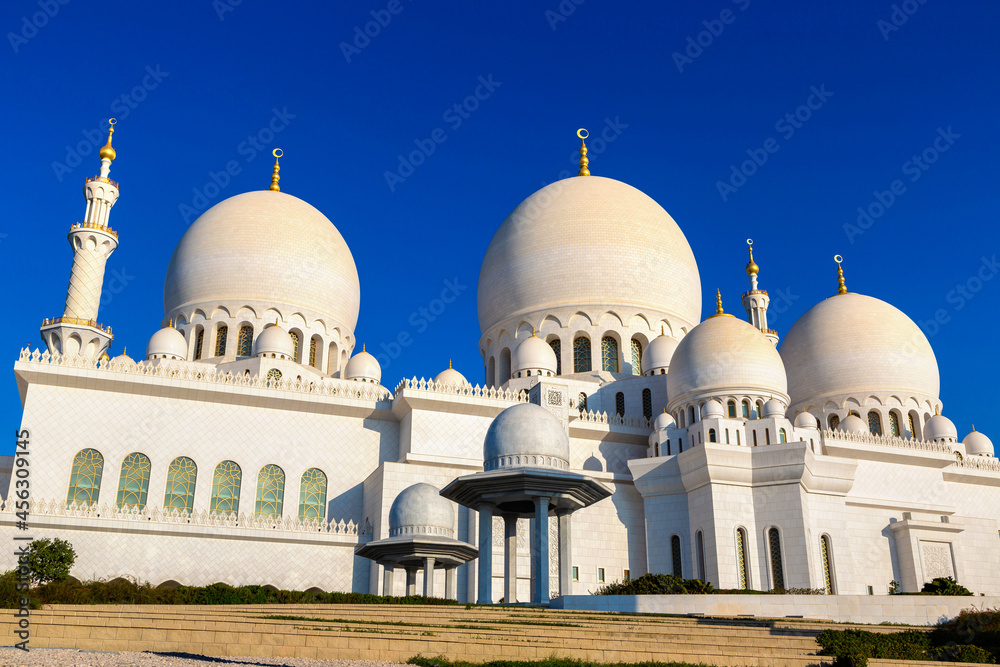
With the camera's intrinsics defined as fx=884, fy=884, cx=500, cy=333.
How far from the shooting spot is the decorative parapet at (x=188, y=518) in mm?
20484

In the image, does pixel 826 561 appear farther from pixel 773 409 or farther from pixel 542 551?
pixel 542 551

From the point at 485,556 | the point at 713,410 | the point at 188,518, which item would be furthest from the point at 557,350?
the point at 485,556

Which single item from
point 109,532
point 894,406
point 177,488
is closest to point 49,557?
point 109,532

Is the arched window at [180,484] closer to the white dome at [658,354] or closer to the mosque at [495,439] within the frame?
the mosque at [495,439]

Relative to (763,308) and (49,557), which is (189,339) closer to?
(49,557)

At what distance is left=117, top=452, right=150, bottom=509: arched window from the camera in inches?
867

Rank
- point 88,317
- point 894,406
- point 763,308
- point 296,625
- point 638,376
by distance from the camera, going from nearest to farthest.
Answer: point 296,625, point 88,317, point 638,376, point 894,406, point 763,308

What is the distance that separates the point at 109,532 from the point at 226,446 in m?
3.67

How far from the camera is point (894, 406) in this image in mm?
31875

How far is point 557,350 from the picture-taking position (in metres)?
29.8

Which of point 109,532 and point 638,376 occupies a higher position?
point 638,376

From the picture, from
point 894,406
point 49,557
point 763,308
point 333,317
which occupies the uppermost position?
point 763,308

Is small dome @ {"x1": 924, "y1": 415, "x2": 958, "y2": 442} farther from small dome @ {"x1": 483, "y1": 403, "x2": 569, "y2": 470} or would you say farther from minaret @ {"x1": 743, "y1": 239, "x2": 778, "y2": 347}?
small dome @ {"x1": 483, "y1": 403, "x2": 569, "y2": 470}

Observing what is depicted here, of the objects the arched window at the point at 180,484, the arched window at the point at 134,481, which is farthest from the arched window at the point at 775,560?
the arched window at the point at 134,481
